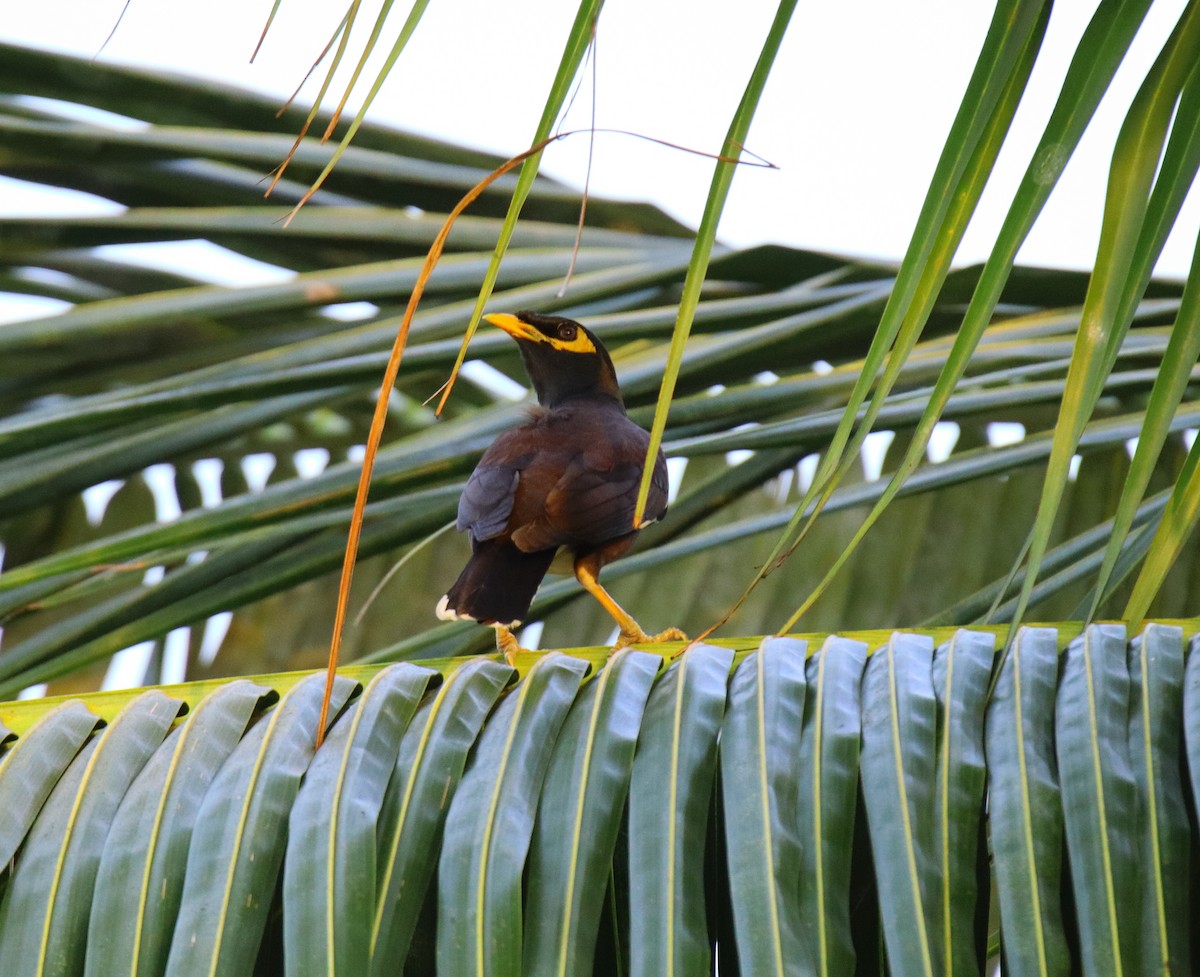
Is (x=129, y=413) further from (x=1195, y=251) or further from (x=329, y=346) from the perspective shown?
(x=1195, y=251)

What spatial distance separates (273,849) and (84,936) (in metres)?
0.19

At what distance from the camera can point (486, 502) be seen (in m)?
2.45

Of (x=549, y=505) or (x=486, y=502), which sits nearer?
(x=486, y=502)

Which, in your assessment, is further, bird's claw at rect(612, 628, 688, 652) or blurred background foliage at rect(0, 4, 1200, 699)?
bird's claw at rect(612, 628, 688, 652)

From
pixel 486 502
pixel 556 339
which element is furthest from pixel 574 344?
pixel 486 502

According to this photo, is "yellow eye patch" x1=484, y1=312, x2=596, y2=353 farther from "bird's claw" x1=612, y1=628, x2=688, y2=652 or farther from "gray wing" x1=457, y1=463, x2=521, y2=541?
"bird's claw" x1=612, y1=628, x2=688, y2=652

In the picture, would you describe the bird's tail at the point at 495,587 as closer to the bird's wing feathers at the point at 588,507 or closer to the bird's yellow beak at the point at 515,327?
the bird's wing feathers at the point at 588,507

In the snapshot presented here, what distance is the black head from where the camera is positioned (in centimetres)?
319

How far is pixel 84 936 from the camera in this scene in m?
1.30

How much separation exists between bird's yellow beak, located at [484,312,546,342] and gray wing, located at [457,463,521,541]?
0.34 metres

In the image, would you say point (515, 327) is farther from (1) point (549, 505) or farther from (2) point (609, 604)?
(2) point (609, 604)

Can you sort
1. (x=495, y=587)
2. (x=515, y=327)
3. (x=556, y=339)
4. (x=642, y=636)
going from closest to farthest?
(x=495, y=587) < (x=642, y=636) < (x=515, y=327) < (x=556, y=339)

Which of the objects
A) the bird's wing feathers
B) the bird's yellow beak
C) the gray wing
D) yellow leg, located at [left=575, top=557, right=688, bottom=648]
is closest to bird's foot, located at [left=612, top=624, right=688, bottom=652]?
yellow leg, located at [left=575, top=557, right=688, bottom=648]

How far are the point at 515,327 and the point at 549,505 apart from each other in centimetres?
50
